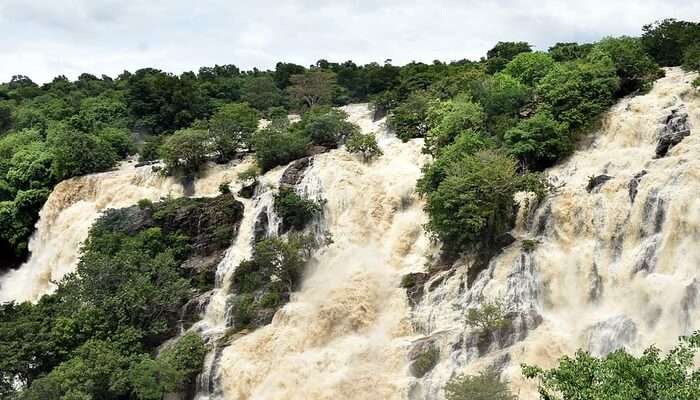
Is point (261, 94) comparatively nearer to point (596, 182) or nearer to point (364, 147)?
point (364, 147)

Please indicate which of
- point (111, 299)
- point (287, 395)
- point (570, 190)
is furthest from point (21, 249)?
point (570, 190)

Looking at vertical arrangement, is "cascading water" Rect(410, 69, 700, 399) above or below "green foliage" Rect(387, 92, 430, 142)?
below

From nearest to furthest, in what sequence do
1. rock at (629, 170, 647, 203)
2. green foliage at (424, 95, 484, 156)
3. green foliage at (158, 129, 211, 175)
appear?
rock at (629, 170, 647, 203)
green foliage at (424, 95, 484, 156)
green foliage at (158, 129, 211, 175)

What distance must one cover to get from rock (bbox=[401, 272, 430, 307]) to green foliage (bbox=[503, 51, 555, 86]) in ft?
47.4

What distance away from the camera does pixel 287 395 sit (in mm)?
21953

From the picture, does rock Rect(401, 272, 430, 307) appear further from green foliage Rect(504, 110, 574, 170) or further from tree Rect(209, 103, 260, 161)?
tree Rect(209, 103, 260, 161)

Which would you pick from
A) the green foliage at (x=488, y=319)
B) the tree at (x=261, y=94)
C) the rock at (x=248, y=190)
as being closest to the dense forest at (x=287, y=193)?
the rock at (x=248, y=190)

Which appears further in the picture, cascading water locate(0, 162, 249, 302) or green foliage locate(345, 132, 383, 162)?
green foliage locate(345, 132, 383, 162)

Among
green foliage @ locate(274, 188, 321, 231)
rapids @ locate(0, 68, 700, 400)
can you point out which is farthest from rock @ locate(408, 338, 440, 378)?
green foliage @ locate(274, 188, 321, 231)

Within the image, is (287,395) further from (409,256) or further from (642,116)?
(642,116)

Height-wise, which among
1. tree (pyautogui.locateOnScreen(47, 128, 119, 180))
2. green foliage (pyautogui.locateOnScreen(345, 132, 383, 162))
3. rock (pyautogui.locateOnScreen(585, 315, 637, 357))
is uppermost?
tree (pyautogui.locateOnScreen(47, 128, 119, 180))

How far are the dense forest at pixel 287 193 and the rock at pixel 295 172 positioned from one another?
5.69 feet

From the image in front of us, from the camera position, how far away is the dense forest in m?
22.3

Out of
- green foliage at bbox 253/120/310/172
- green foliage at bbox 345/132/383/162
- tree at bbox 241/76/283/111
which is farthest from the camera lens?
tree at bbox 241/76/283/111
